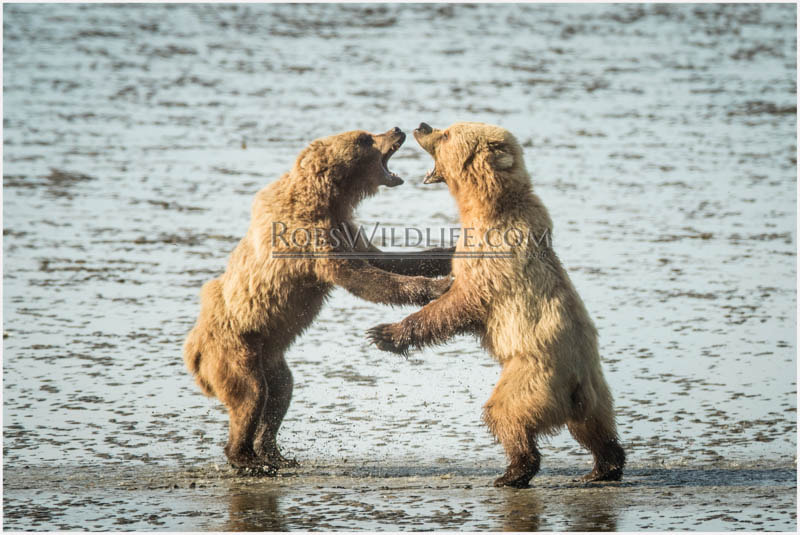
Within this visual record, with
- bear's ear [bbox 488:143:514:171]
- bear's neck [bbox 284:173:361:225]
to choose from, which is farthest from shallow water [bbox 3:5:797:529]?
bear's ear [bbox 488:143:514:171]

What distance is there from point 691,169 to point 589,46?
665 cm

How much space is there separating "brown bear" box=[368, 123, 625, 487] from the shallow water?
13.3 inches

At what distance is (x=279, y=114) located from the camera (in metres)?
14.7

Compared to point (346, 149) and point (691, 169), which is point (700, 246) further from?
point (346, 149)

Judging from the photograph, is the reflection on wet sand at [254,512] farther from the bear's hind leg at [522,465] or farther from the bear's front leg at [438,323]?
the bear's hind leg at [522,465]

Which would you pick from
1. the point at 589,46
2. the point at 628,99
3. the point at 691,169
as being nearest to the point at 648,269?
the point at 691,169

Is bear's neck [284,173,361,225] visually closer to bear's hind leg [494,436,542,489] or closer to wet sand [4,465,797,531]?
wet sand [4,465,797,531]

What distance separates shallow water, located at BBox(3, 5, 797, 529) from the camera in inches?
261

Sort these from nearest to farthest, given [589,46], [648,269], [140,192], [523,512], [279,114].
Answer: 1. [523,512]
2. [648,269]
3. [140,192]
4. [279,114]
5. [589,46]

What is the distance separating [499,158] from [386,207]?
205 inches

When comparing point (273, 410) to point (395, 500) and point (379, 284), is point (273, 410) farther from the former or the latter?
point (395, 500)

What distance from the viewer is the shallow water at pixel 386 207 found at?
662 cm

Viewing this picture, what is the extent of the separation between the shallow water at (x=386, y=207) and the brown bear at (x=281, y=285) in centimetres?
35

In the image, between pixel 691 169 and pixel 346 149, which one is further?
pixel 691 169
